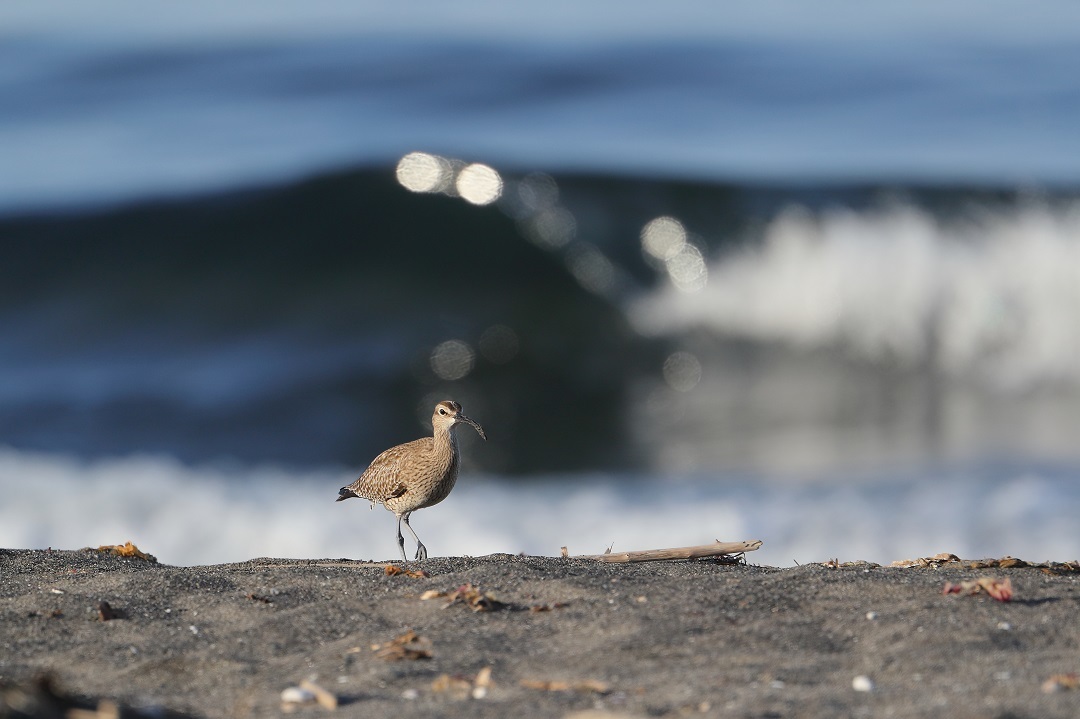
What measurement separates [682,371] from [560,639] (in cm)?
1119

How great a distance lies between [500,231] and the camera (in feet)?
54.6

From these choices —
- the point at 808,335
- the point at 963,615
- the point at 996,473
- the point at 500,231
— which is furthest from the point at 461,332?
the point at 963,615

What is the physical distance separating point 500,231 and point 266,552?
8.47m

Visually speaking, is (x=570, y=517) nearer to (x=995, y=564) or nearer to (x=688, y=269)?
(x=995, y=564)

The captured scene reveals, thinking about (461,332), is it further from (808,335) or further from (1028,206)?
(1028,206)

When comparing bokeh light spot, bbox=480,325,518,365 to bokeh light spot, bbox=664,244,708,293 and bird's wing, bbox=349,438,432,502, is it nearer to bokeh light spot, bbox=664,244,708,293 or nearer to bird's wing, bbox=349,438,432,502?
bokeh light spot, bbox=664,244,708,293

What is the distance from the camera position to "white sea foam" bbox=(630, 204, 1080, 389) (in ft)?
48.6

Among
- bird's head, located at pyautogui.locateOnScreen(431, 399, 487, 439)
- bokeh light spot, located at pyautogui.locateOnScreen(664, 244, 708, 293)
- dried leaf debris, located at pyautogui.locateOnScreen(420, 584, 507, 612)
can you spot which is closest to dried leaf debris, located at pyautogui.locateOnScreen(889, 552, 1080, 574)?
dried leaf debris, located at pyautogui.locateOnScreen(420, 584, 507, 612)

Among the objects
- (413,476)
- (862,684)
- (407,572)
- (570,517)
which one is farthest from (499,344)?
(862,684)

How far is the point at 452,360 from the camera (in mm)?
15227

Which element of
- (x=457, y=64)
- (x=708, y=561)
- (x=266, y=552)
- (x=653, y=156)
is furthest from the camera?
(x=457, y=64)

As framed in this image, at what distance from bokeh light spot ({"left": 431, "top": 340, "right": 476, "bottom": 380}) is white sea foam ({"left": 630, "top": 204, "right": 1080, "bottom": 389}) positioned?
2.06 meters

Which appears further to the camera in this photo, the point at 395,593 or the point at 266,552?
the point at 266,552

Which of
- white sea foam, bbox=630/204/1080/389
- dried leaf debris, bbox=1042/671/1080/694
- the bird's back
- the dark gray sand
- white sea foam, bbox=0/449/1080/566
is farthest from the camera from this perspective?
white sea foam, bbox=630/204/1080/389
